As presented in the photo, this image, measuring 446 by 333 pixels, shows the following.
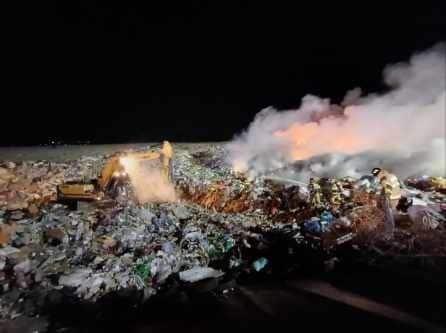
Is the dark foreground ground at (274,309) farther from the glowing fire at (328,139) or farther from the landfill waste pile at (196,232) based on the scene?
the glowing fire at (328,139)

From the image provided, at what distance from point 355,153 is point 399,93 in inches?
67.5

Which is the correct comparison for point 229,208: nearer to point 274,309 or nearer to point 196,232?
point 196,232

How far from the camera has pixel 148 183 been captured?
8.66 meters

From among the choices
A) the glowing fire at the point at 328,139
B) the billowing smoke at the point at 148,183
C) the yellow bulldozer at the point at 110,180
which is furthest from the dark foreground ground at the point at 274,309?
the glowing fire at the point at 328,139

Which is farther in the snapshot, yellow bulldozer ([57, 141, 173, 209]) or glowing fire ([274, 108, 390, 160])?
glowing fire ([274, 108, 390, 160])

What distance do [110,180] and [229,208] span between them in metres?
2.41

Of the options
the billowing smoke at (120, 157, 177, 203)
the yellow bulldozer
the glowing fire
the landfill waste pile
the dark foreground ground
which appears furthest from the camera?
the glowing fire

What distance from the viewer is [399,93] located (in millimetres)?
9320

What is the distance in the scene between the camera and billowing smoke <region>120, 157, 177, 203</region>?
844 cm

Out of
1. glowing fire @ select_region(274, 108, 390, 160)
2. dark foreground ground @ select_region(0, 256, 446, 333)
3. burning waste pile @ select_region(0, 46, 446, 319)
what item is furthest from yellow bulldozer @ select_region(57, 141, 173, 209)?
glowing fire @ select_region(274, 108, 390, 160)

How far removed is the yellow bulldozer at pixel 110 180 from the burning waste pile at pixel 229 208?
0.9 inches

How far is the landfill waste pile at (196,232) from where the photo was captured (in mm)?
5633

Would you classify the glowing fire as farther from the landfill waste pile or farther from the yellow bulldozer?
the yellow bulldozer

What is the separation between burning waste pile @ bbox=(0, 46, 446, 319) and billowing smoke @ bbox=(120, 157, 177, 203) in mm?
24
